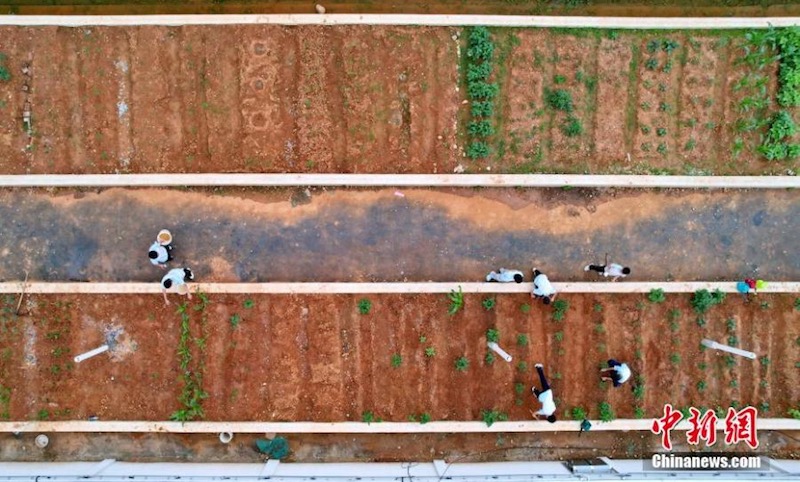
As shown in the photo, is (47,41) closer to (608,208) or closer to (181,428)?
(181,428)

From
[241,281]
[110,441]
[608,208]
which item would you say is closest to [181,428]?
[110,441]

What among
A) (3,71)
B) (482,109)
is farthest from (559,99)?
(3,71)

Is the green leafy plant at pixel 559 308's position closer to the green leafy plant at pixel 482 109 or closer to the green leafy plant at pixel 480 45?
the green leafy plant at pixel 482 109

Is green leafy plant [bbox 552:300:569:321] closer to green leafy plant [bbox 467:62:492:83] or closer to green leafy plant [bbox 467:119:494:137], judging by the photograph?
green leafy plant [bbox 467:119:494:137]

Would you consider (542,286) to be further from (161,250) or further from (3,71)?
(3,71)

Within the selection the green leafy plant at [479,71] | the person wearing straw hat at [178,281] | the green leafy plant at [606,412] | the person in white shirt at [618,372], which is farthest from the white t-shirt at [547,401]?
the person wearing straw hat at [178,281]

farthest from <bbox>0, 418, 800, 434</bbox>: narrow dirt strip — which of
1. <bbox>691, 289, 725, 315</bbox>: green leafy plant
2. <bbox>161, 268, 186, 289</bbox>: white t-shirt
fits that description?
<bbox>161, 268, 186, 289</bbox>: white t-shirt
